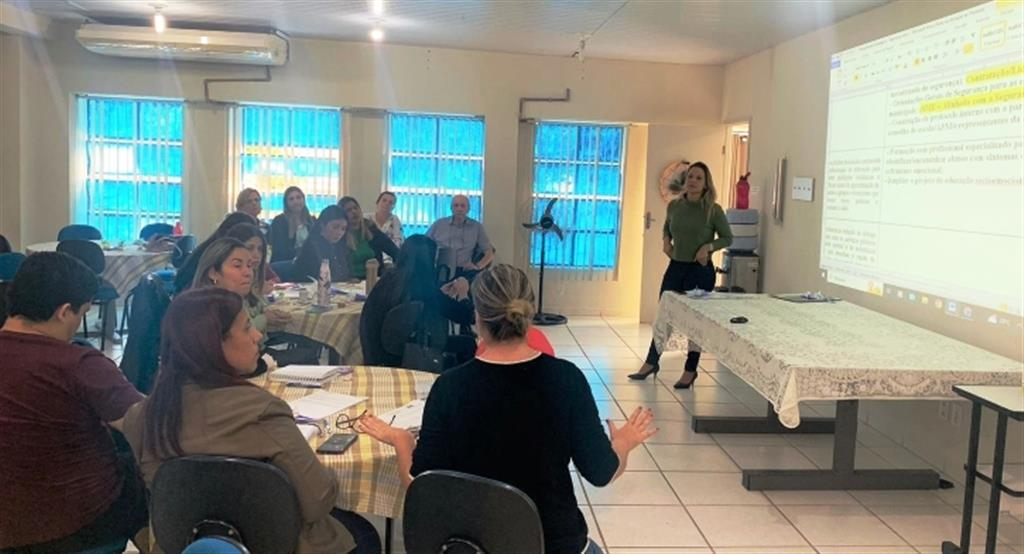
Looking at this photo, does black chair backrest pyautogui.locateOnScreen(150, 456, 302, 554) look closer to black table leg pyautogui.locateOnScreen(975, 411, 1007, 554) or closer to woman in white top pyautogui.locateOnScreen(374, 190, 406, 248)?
black table leg pyautogui.locateOnScreen(975, 411, 1007, 554)

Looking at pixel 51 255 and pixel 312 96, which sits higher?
pixel 312 96

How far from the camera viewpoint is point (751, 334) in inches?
150

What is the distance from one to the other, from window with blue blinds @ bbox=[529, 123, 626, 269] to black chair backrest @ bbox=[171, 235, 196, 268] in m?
3.33

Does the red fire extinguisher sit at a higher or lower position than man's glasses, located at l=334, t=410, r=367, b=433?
higher

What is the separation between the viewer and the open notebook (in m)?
2.77

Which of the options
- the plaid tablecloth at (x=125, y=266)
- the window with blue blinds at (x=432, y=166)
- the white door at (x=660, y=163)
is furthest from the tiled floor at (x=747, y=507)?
the plaid tablecloth at (x=125, y=266)

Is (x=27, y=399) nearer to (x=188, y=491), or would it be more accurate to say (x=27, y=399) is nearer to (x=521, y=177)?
(x=188, y=491)

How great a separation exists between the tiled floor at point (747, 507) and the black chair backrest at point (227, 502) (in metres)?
1.49

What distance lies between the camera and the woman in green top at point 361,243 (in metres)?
5.58

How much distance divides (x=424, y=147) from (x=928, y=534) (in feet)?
18.9

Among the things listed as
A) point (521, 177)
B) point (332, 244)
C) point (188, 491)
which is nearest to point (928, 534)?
point (188, 491)

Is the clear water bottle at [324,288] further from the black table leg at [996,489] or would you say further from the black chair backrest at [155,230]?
the black chair backrest at [155,230]

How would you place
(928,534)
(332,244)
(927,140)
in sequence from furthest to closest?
(332,244) < (927,140) < (928,534)

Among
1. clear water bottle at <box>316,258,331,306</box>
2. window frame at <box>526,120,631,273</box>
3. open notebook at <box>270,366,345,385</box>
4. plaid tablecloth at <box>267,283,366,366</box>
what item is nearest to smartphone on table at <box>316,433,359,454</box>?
open notebook at <box>270,366,345,385</box>
